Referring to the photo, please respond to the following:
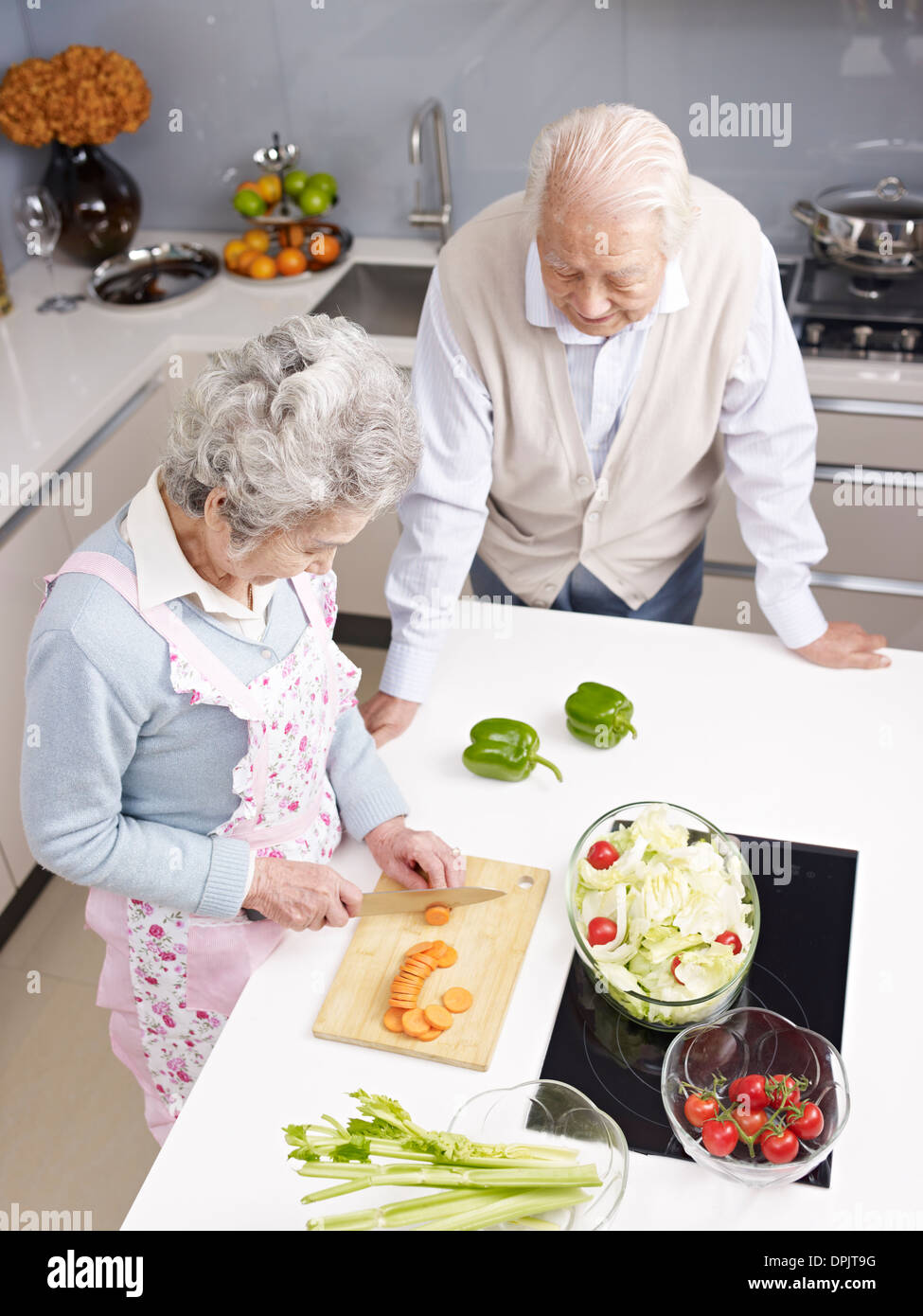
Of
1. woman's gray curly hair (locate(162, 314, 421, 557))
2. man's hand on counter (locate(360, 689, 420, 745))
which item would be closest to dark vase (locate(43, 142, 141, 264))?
man's hand on counter (locate(360, 689, 420, 745))

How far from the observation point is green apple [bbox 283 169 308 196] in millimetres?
2984

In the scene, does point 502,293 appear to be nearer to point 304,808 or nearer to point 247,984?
point 304,808

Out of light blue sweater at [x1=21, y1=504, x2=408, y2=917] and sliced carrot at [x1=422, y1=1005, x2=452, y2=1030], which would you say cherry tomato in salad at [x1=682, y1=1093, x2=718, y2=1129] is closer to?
sliced carrot at [x1=422, y1=1005, x2=452, y2=1030]

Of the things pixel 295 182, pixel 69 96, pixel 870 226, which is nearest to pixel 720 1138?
pixel 870 226

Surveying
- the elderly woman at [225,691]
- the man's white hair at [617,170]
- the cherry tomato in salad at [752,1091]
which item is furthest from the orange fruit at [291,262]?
the cherry tomato in salad at [752,1091]

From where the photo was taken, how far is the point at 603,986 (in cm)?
133

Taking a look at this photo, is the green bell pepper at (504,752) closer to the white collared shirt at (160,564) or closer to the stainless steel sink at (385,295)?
the white collared shirt at (160,564)

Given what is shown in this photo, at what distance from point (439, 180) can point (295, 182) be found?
1.19ft

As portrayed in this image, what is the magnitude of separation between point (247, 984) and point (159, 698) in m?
0.38

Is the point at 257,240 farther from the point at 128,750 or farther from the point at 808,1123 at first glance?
the point at 808,1123

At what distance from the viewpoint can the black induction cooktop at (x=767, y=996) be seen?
1235 millimetres

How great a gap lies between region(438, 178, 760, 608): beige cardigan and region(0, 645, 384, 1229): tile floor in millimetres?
1375

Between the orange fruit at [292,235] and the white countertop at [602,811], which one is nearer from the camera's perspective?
the white countertop at [602,811]
